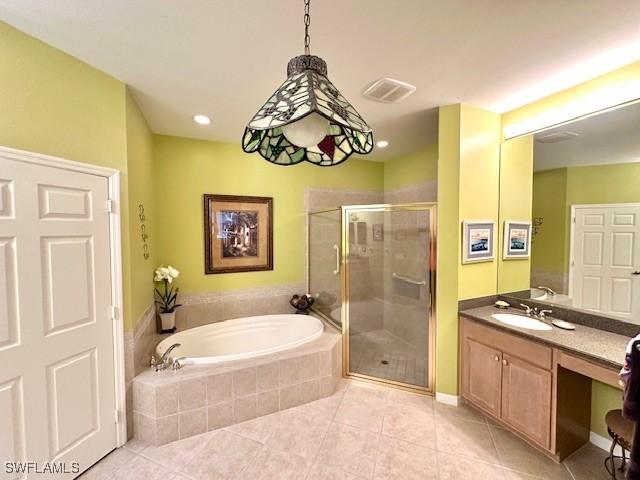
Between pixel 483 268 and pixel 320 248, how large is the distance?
6.04ft

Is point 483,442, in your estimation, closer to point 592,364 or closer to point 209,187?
point 592,364

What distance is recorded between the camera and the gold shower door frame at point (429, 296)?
2324 mm

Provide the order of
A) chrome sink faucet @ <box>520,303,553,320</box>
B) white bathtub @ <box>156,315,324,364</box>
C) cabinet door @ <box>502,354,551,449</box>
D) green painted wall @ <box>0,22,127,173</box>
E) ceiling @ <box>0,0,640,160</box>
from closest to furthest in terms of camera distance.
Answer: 1. ceiling @ <box>0,0,640,160</box>
2. green painted wall @ <box>0,22,127,173</box>
3. cabinet door @ <box>502,354,551,449</box>
4. chrome sink faucet @ <box>520,303,553,320</box>
5. white bathtub @ <box>156,315,324,364</box>

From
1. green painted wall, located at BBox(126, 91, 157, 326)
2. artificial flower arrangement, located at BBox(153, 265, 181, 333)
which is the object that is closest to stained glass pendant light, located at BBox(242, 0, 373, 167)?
green painted wall, located at BBox(126, 91, 157, 326)

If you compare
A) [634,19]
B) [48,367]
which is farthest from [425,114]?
[48,367]

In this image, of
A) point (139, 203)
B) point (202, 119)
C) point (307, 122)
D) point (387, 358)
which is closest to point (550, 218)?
point (387, 358)

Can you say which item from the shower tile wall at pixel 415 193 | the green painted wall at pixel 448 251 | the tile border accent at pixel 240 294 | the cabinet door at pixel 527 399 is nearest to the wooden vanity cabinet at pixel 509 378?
the cabinet door at pixel 527 399

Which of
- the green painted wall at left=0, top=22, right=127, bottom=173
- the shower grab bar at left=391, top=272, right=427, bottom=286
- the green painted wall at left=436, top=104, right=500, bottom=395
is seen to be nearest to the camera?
the green painted wall at left=0, top=22, right=127, bottom=173

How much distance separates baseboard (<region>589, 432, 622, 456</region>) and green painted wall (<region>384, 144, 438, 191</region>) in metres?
2.53

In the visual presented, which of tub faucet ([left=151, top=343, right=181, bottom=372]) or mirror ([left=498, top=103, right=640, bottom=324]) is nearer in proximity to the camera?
mirror ([left=498, top=103, right=640, bottom=324])

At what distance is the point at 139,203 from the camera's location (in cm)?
210

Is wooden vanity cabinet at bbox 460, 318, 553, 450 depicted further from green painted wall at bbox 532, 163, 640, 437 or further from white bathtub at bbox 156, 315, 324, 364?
white bathtub at bbox 156, 315, 324, 364

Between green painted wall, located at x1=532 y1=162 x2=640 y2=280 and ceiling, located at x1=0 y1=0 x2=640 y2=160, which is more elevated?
ceiling, located at x1=0 y1=0 x2=640 y2=160

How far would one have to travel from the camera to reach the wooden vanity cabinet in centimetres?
160
